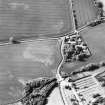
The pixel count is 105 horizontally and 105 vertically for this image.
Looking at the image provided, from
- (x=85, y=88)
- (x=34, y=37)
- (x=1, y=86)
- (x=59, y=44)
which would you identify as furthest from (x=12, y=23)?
(x=85, y=88)

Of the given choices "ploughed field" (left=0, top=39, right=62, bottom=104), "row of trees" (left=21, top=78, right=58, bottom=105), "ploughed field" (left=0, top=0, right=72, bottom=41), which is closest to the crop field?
"ploughed field" (left=0, top=0, right=72, bottom=41)

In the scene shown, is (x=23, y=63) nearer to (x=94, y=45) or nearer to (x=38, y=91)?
(x=38, y=91)

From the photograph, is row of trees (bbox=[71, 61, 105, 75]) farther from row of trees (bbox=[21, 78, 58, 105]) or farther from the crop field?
the crop field

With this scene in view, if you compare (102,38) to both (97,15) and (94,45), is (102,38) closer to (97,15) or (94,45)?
(94,45)

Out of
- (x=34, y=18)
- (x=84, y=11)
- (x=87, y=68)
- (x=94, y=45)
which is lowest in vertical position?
(x=87, y=68)

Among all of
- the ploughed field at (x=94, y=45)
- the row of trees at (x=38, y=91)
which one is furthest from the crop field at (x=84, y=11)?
the row of trees at (x=38, y=91)

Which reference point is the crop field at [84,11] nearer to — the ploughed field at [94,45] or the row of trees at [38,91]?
the ploughed field at [94,45]

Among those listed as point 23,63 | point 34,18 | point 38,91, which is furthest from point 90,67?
point 34,18
